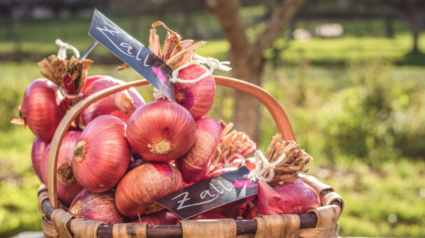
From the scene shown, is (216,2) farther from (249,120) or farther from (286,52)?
(286,52)

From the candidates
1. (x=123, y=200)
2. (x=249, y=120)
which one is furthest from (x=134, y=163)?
(x=249, y=120)

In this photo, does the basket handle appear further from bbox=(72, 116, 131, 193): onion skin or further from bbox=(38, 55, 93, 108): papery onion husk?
bbox=(38, 55, 93, 108): papery onion husk

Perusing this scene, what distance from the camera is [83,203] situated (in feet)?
3.40

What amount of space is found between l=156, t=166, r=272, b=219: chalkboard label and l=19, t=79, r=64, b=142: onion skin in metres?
0.52

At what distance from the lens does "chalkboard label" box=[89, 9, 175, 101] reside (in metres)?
0.98

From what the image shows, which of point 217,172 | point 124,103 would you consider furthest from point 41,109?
point 217,172

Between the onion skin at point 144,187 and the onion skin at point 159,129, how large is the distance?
0.04 m

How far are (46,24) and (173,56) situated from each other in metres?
25.7

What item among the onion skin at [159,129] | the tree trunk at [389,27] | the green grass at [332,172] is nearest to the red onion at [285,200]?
the onion skin at [159,129]

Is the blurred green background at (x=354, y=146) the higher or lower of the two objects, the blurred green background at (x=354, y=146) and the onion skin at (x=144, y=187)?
the lower

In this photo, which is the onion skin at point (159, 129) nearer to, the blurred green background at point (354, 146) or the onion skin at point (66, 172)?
the onion skin at point (66, 172)

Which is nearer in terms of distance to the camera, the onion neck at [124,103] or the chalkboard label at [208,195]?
the chalkboard label at [208,195]

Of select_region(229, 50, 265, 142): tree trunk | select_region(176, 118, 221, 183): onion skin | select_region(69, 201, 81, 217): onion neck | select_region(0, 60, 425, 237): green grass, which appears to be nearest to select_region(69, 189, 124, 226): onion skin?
select_region(69, 201, 81, 217): onion neck

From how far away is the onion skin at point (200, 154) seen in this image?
1060 mm
